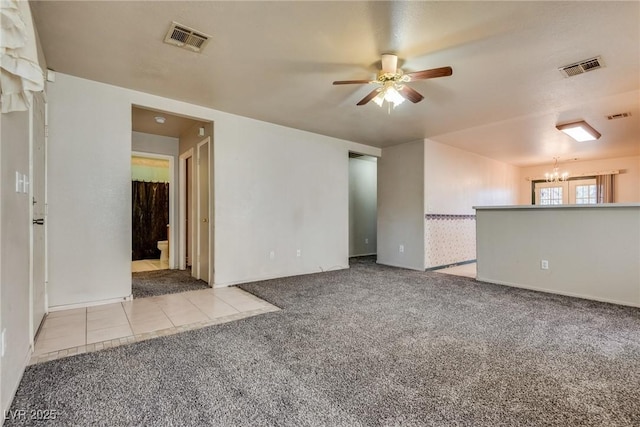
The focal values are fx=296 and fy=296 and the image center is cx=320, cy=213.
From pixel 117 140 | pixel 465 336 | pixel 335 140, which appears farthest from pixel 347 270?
pixel 117 140

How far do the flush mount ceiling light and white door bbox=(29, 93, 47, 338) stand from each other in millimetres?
6453

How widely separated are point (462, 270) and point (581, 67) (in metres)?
3.72

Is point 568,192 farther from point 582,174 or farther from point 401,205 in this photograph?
point 401,205

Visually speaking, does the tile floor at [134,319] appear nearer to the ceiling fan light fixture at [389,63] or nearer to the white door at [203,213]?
the white door at [203,213]

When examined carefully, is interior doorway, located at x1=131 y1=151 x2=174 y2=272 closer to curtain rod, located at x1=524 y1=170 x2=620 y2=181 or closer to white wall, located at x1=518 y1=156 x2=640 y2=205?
curtain rod, located at x1=524 y1=170 x2=620 y2=181

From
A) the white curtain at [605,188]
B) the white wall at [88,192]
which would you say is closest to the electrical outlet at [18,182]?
the white wall at [88,192]

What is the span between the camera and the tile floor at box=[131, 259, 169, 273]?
5379 millimetres

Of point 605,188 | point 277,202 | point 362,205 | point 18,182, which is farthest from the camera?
point 362,205

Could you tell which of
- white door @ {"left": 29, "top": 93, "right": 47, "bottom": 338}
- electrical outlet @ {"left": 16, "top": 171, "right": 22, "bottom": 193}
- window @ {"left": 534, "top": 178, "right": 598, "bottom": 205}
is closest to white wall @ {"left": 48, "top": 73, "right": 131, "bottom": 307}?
white door @ {"left": 29, "top": 93, "right": 47, "bottom": 338}

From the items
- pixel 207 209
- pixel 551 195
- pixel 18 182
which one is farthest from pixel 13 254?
pixel 551 195

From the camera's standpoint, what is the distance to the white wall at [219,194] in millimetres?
3082

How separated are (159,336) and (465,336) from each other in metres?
2.55

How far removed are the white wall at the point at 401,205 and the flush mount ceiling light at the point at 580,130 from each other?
7.04ft

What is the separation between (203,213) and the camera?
4.57 m
